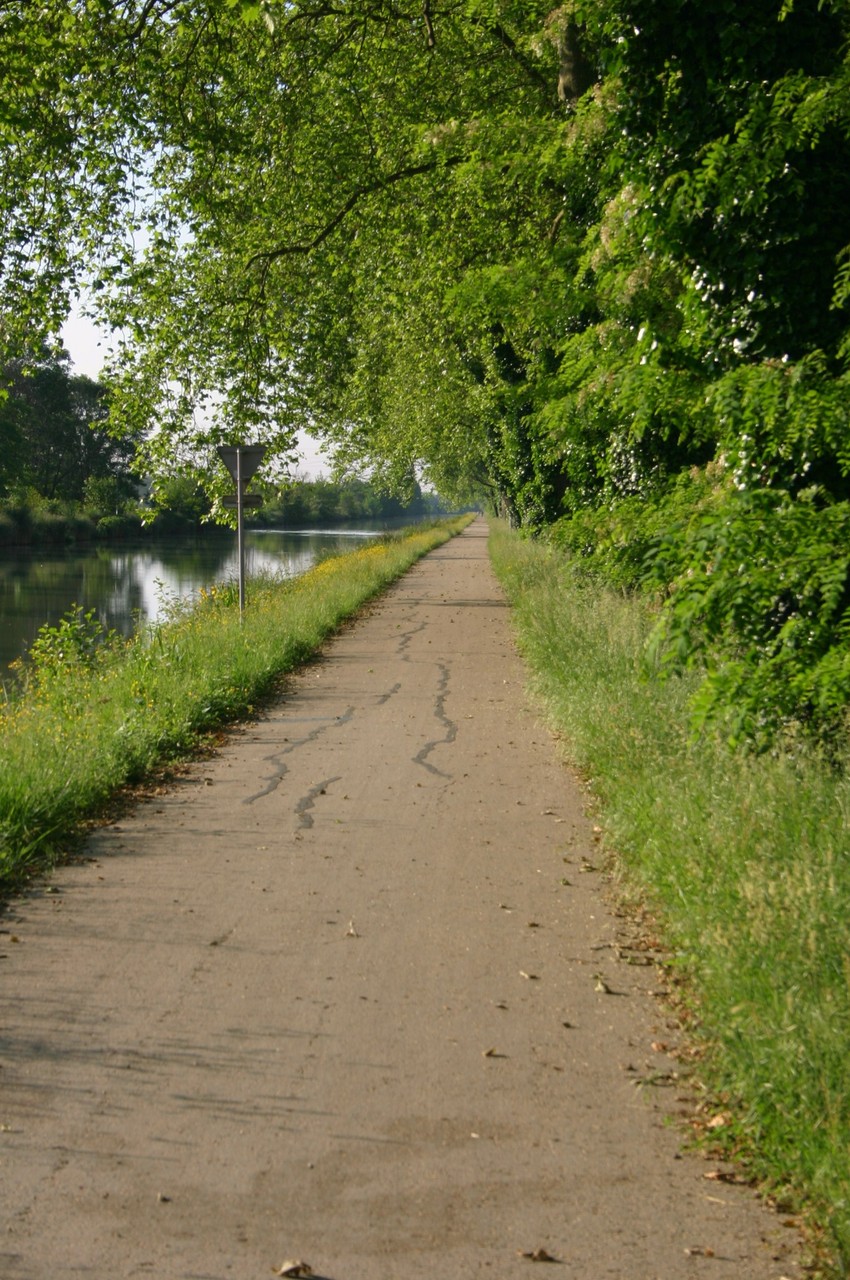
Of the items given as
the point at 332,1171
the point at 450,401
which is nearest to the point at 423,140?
the point at 332,1171

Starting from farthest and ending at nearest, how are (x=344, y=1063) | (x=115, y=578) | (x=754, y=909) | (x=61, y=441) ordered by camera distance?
(x=61, y=441)
(x=115, y=578)
(x=754, y=909)
(x=344, y=1063)

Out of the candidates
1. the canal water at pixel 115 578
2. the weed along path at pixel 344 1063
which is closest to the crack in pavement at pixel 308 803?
the weed along path at pixel 344 1063

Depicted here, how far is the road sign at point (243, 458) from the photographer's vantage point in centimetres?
1781

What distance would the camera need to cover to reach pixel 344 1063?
4.45 metres

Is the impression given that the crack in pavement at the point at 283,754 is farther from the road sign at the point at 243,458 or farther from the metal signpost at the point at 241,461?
the road sign at the point at 243,458

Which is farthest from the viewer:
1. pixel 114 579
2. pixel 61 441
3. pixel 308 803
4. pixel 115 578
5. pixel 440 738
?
pixel 61 441

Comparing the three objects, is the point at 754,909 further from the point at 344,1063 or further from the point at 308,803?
the point at 308,803

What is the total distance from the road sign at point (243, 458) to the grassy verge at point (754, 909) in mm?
9743

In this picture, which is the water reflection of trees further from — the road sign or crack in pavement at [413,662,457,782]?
crack in pavement at [413,662,457,782]

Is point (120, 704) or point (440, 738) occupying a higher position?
point (120, 704)

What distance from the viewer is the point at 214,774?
9.53 m

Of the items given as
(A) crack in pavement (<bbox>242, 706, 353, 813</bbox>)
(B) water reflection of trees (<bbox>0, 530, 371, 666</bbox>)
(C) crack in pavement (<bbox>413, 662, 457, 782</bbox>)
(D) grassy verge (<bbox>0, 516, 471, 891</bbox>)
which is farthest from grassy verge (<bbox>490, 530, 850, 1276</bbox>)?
(B) water reflection of trees (<bbox>0, 530, 371, 666</bbox>)

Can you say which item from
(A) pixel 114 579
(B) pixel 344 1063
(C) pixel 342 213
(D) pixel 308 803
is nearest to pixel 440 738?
(D) pixel 308 803

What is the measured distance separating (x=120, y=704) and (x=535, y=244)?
11.2 meters
